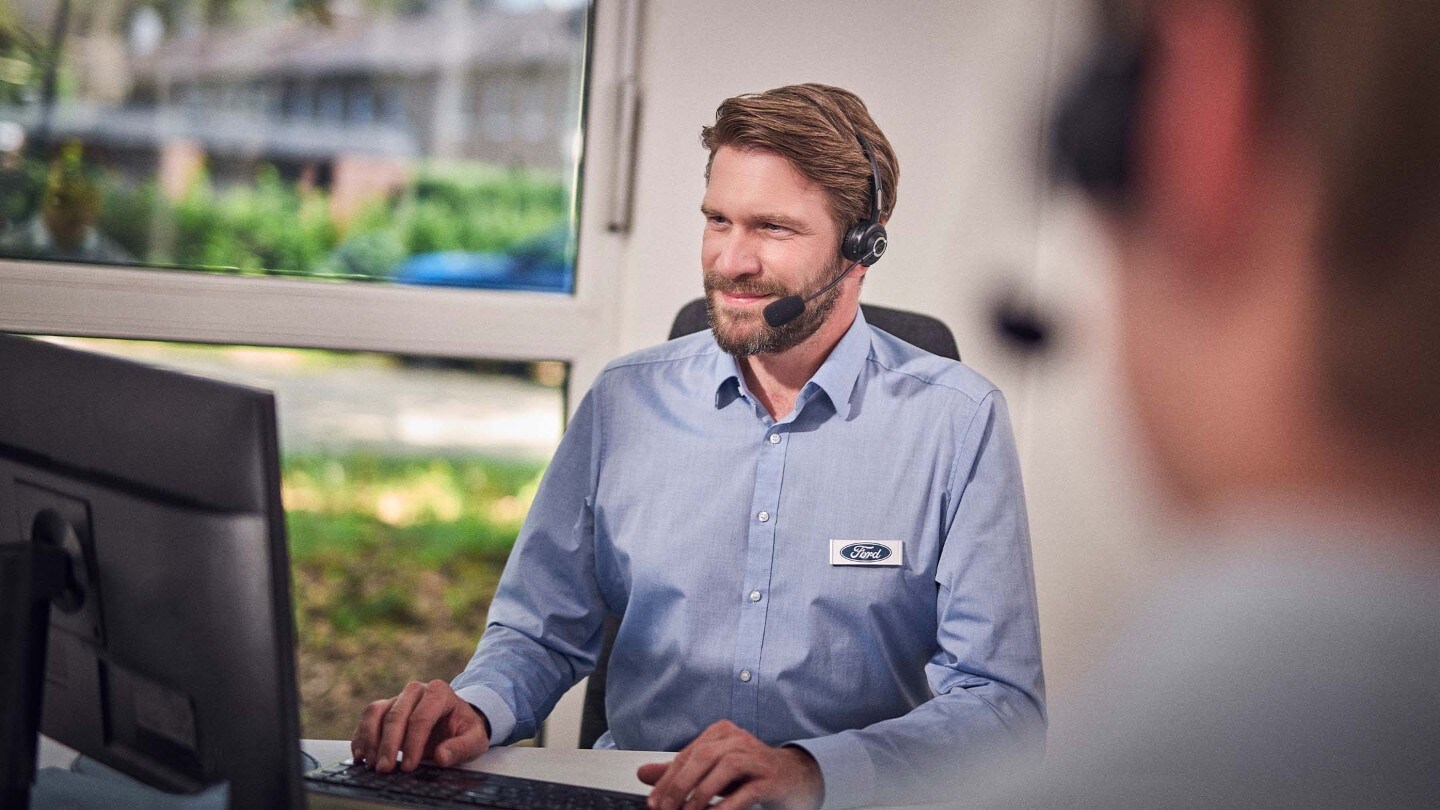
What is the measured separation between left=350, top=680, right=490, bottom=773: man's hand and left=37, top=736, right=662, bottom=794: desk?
0.02 m

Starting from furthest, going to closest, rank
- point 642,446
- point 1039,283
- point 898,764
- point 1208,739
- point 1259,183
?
point 1039,283 < point 1259,183 < point 1208,739 < point 642,446 < point 898,764

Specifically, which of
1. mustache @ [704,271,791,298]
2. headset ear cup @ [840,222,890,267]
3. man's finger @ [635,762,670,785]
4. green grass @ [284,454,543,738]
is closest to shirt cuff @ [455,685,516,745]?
man's finger @ [635,762,670,785]

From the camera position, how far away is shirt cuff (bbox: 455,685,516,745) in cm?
112

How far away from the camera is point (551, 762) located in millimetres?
1027

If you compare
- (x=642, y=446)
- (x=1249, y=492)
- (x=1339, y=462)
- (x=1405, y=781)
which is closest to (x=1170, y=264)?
(x=1249, y=492)

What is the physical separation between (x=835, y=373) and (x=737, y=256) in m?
0.17

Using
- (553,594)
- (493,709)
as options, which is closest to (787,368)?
(553,594)

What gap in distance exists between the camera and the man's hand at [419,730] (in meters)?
0.99

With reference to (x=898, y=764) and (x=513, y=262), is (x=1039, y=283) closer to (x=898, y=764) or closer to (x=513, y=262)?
(x=513, y=262)

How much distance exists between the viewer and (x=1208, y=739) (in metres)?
1.67

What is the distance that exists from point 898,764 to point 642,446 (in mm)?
497

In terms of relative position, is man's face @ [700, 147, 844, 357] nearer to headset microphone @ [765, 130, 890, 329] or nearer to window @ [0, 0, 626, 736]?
headset microphone @ [765, 130, 890, 329]

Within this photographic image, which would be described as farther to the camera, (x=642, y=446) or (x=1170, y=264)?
(x=1170, y=264)

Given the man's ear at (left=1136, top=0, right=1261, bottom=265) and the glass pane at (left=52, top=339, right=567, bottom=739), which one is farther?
the glass pane at (left=52, top=339, right=567, bottom=739)
